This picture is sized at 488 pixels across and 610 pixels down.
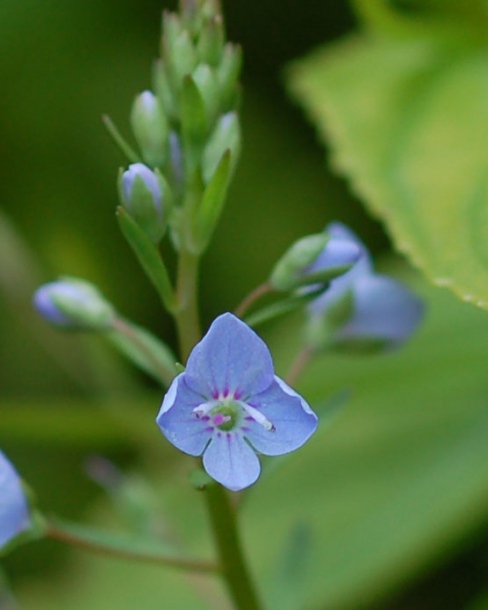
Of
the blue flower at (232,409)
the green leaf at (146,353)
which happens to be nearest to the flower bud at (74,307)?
the green leaf at (146,353)

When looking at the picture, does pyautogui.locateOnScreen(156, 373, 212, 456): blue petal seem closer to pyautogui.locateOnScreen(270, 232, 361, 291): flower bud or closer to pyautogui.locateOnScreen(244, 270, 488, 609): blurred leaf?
pyautogui.locateOnScreen(270, 232, 361, 291): flower bud

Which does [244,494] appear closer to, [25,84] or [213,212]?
[213,212]

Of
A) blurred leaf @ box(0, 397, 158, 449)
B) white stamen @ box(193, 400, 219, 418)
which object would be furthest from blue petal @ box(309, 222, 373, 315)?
→ blurred leaf @ box(0, 397, 158, 449)

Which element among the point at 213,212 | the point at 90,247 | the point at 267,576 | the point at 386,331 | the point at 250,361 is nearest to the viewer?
the point at 250,361

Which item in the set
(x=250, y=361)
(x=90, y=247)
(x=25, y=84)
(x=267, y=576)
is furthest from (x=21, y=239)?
(x=250, y=361)

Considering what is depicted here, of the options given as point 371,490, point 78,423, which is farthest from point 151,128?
point 78,423
